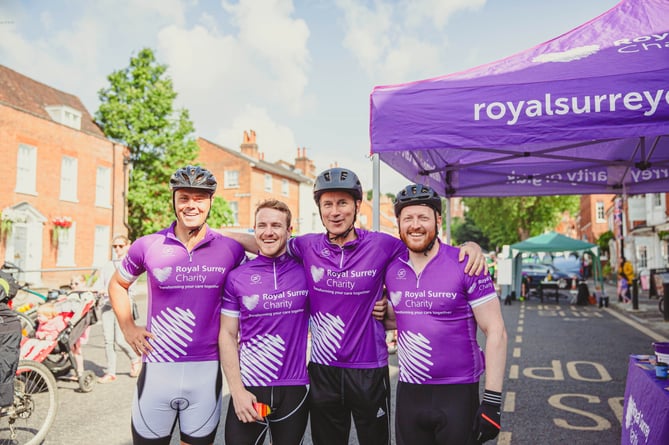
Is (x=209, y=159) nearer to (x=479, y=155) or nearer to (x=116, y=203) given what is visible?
(x=116, y=203)

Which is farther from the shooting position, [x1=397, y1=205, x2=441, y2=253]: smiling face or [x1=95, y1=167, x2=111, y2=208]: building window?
[x1=95, y1=167, x2=111, y2=208]: building window

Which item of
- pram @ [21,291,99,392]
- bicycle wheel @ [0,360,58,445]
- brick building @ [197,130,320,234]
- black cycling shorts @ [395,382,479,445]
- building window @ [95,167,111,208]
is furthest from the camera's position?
brick building @ [197,130,320,234]

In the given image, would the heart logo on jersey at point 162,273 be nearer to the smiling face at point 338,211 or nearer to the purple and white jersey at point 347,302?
the purple and white jersey at point 347,302

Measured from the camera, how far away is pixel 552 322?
14.2m

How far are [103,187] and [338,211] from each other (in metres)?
27.2

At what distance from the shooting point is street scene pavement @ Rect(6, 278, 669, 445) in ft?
16.6

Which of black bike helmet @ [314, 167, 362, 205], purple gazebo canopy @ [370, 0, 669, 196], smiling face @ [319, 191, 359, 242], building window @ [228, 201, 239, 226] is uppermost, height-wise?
building window @ [228, 201, 239, 226]

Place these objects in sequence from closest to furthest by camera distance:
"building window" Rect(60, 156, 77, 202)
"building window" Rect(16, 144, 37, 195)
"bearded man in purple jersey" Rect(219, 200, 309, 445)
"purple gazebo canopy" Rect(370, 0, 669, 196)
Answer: "bearded man in purple jersey" Rect(219, 200, 309, 445) < "purple gazebo canopy" Rect(370, 0, 669, 196) < "building window" Rect(16, 144, 37, 195) < "building window" Rect(60, 156, 77, 202)

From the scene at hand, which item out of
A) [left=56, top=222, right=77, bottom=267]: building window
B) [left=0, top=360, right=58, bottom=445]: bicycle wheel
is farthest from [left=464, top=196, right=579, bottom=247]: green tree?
[left=0, top=360, right=58, bottom=445]: bicycle wheel

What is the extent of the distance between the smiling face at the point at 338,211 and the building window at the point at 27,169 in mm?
23005

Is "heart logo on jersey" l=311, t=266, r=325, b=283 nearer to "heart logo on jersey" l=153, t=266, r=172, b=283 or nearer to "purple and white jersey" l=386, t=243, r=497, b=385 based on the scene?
"purple and white jersey" l=386, t=243, r=497, b=385

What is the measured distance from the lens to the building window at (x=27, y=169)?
21984 millimetres

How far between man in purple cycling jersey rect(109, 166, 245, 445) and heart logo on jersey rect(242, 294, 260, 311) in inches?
9.4

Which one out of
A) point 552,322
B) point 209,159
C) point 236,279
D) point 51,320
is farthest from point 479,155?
point 209,159
